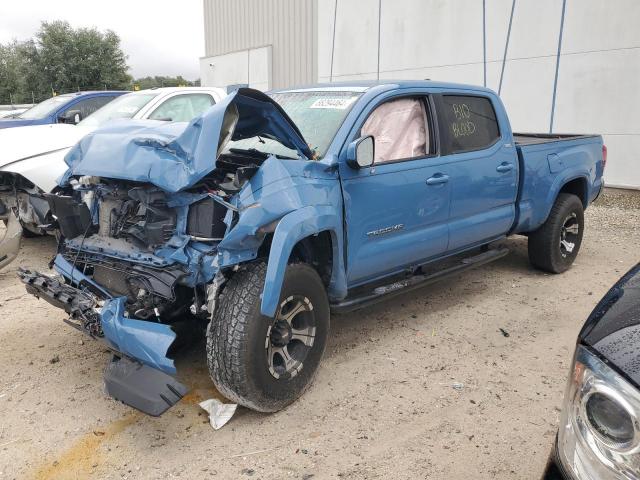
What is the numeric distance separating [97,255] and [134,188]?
54 centimetres

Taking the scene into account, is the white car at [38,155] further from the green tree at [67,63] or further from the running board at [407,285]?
the green tree at [67,63]

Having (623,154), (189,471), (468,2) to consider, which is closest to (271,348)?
(189,471)

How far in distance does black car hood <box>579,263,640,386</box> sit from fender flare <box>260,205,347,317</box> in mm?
1564

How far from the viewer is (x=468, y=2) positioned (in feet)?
36.1

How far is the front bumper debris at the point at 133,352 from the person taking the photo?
2707 millimetres

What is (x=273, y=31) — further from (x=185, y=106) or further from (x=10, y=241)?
(x=10, y=241)

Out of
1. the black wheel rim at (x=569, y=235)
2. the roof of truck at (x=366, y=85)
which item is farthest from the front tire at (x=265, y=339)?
the black wheel rim at (x=569, y=235)

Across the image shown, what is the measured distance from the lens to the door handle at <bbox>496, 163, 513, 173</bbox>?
477 centimetres

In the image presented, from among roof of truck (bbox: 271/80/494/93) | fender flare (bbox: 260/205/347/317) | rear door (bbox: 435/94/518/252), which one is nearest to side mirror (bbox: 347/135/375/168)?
fender flare (bbox: 260/205/347/317)

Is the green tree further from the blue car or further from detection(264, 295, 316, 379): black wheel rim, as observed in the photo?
detection(264, 295, 316, 379): black wheel rim

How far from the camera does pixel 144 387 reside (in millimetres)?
2752

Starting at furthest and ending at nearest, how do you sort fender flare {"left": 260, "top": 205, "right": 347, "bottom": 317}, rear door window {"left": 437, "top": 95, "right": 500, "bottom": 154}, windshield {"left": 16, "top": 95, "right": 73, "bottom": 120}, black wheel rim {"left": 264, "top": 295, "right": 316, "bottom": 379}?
windshield {"left": 16, "top": 95, "right": 73, "bottom": 120} → rear door window {"left": 437, "top": 95, "right": 500, "bottom": 154} → black wheel rim {"left": 264, "top": 295, "right": 316, "bottom": 379} → fender flare {"left": 260, "top": 205, "right": 347, "bottom": 317}

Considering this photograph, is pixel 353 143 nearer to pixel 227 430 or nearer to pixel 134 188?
pixel 134 188

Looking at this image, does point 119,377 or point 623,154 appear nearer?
point 119,377
